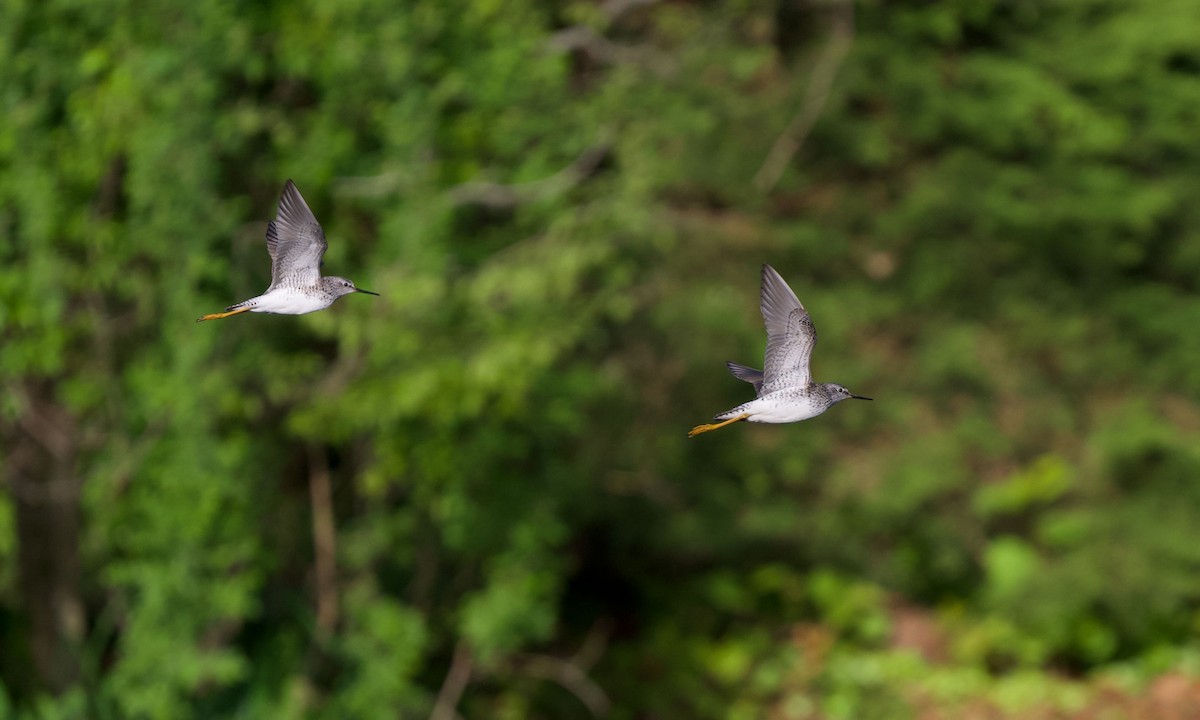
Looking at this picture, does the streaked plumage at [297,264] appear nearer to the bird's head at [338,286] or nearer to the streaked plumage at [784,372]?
the bird's head at [338,286]

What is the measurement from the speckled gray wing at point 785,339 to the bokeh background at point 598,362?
15.4 ft

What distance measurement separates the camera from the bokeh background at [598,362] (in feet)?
26.6

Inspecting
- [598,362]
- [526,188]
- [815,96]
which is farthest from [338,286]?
[815,96]

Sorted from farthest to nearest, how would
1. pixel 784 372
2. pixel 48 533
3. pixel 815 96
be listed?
pixel 815 96 → pixel 48 533 → pixel 784 372

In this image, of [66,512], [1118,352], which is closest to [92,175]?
[66,512]

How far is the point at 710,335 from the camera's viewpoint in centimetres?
1038

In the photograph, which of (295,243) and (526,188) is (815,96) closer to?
(526,188)

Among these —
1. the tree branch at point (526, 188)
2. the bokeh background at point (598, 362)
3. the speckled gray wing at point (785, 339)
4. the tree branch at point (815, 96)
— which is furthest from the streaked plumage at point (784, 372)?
the tree branch at point (815, 96)

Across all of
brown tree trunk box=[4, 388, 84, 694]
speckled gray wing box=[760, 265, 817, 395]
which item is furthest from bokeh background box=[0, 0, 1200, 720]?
speckled gray wing box=[760, 265, 817, 395]

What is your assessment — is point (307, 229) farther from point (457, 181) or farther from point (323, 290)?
point (457, 181)

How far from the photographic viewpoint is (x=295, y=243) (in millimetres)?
3279

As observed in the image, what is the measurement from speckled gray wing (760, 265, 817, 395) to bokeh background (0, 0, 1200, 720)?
4.68 m

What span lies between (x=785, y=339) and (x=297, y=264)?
100cm

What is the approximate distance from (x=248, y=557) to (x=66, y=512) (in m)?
0.99
